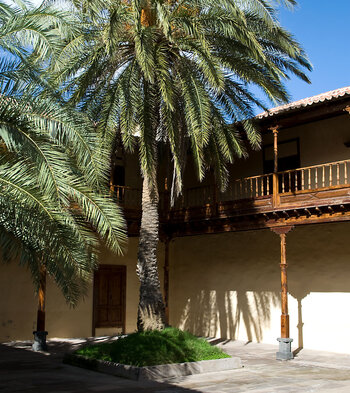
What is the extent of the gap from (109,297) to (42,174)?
37.6ft

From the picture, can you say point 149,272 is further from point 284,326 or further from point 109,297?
point 109,297

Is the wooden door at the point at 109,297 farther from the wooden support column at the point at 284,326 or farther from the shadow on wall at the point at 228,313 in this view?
the wooden support column at the point at 284,326

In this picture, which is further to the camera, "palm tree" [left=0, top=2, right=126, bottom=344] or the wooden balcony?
the wooden balcony

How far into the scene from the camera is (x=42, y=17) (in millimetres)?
9250

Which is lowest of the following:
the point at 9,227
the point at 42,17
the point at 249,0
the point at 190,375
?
the point at 190,375

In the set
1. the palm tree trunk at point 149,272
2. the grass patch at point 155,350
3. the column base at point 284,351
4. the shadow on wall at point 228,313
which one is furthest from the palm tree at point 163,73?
the shadow on wall at point 228,313

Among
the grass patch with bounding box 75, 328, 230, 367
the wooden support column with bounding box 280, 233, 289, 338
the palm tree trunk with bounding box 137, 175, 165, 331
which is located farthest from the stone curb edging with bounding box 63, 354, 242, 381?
the wooden support column with bounding box 280, 233, 289, 338

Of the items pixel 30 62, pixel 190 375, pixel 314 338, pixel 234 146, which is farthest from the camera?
pixel 314 338

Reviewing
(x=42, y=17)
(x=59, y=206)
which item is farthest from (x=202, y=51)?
(x=59, y=206)

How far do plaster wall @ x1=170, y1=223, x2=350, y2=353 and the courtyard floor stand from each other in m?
1.65

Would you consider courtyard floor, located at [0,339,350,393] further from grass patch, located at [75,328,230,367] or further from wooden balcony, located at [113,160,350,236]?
wooden balcony, located at [113,160,350,236]

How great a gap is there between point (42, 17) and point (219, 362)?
24.8ft

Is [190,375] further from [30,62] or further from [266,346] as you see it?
[30,62]

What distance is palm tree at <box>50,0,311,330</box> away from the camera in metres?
11.9
